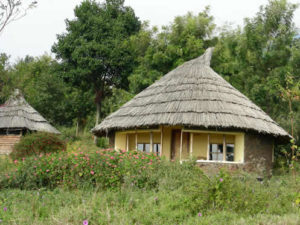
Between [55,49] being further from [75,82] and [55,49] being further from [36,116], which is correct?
[36,116]

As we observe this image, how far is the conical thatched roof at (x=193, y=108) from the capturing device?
523 inches

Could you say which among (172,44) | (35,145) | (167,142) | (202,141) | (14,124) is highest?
(172,44)

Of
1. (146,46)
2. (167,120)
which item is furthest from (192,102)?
(146,46)

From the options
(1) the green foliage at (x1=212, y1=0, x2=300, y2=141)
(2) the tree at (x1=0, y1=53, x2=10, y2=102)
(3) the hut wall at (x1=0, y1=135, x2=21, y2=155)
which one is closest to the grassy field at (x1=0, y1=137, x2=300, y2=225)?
(2) the tree at (x1=0, y1=53, x2=10, y2=102)

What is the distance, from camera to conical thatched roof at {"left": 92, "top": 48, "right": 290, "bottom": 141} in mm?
13281

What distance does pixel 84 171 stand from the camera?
9.33m

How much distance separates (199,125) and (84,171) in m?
5.09

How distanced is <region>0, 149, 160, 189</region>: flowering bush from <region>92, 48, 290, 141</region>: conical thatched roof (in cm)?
373

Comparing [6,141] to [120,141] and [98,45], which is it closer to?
[98,45]

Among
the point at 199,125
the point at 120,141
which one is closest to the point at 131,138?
the point at 120,141

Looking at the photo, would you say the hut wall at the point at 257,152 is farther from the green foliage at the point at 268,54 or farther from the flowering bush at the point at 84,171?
the green foliage at the point at 268,54

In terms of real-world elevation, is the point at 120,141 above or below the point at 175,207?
above

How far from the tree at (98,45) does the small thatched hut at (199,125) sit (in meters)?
13.1

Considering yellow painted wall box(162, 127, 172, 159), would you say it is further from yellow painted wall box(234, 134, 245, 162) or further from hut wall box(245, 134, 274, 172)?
hut wall box(245, 134, 274, 172)
